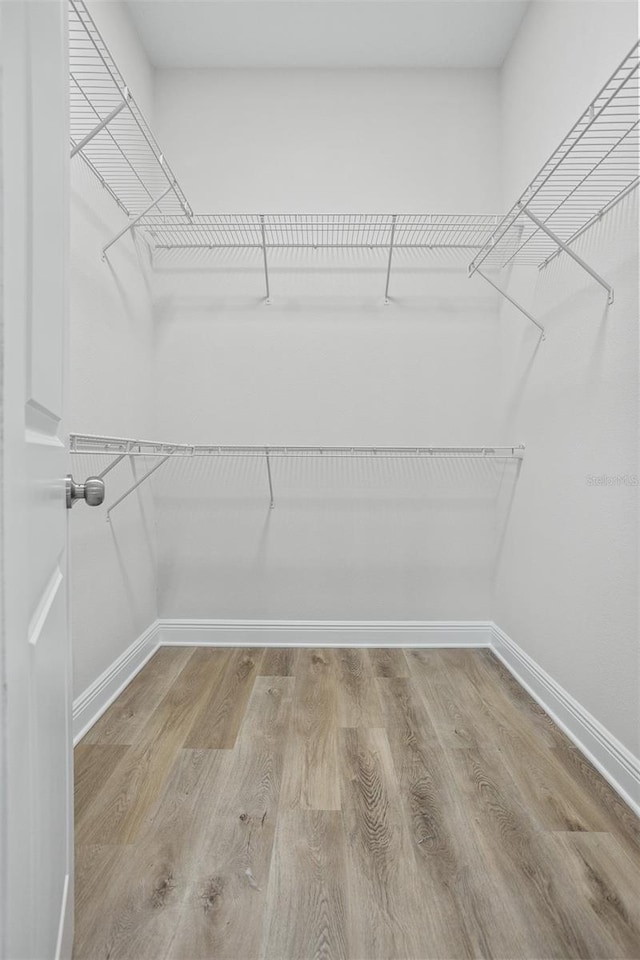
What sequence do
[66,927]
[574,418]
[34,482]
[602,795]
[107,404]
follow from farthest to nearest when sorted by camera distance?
[107,404] → [574,418] → [602,795] → [66,927] → [34,482]

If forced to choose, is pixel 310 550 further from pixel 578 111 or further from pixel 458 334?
pixel 578 111

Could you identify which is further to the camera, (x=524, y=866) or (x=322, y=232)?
(x=322, y=232)

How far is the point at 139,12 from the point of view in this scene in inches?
95.7

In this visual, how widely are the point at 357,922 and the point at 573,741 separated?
99cm

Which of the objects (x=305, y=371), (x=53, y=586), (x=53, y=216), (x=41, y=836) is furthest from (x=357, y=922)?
(x=305, y=371)

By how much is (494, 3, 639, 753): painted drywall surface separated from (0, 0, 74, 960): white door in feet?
4.48

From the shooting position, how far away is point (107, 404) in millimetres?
2182

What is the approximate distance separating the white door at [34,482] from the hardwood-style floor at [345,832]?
322mm

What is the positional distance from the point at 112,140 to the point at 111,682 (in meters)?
1.84

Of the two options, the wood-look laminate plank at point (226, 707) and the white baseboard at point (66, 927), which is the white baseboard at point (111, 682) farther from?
the white baseboard at point (66, 927)

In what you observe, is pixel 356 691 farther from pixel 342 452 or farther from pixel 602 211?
pixel 602 211

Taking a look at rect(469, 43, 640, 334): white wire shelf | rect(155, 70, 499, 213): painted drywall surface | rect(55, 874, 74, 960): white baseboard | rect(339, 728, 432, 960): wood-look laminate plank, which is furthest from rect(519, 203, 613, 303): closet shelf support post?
rect(55, 874, 74, 960): white baseboard

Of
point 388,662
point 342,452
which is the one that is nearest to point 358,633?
point 388,662

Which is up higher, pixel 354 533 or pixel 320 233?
pixel 320 233
